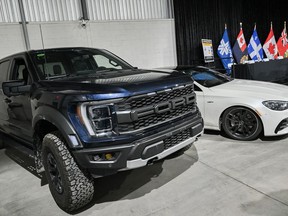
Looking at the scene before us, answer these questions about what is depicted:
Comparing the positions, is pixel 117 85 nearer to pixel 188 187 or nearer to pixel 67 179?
pixel 67 179

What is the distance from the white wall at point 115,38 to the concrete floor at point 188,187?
4109 millimetres

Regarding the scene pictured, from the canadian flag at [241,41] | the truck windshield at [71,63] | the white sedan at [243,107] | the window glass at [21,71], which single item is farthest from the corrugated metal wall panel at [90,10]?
the white sedan at [243,107]

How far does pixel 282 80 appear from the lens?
8102 mm

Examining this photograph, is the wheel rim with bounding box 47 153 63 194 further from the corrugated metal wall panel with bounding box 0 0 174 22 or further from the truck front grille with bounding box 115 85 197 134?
the corrugated metal wall panel with bounding box 0 0 174 22

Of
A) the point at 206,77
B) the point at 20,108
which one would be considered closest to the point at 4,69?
the point at 20,108

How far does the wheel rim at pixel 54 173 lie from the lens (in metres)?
2.60

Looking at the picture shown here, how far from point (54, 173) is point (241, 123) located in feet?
9.62

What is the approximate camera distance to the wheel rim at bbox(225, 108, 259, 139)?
4.06 meters

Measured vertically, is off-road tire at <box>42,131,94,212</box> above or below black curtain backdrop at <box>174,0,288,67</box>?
below

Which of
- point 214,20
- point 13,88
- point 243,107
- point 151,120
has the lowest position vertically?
point 243,107

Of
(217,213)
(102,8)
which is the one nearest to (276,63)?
(102,8)

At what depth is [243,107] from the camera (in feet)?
13.4

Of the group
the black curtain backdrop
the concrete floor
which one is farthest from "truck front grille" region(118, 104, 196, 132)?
the black curtain backdrop

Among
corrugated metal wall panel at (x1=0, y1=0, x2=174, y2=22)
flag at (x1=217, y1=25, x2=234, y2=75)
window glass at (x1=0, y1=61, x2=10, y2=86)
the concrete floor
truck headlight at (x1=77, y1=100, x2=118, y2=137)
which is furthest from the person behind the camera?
flag at (x1=217, y1=25, x2=234, y2=75)
